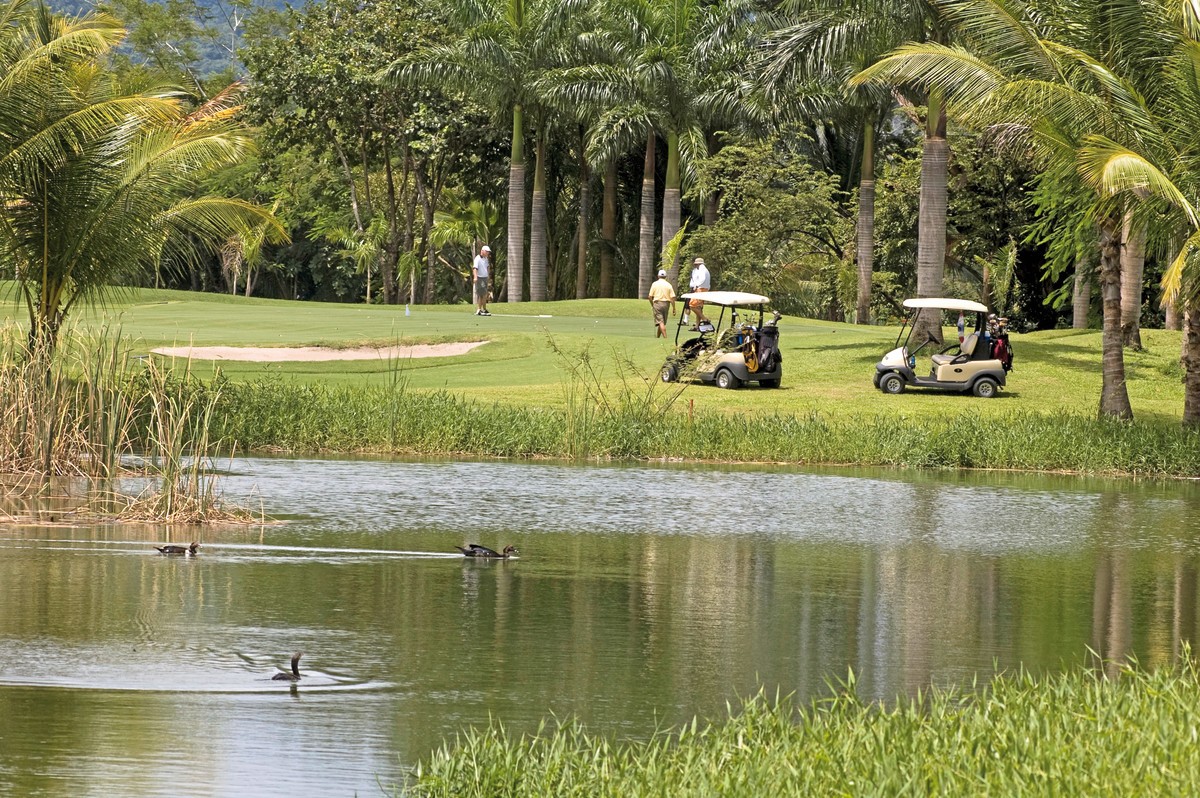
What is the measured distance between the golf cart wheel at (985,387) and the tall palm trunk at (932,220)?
248cm

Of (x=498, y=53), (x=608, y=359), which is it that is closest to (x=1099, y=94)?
(x=608, y=359)

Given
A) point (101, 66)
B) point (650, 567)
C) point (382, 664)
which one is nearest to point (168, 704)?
point (382, 664)

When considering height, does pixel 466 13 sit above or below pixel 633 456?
above

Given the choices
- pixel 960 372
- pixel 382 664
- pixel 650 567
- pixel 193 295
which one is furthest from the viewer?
pixel 193 295

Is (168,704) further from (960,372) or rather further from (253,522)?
(960,372)

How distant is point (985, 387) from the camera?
106 ft

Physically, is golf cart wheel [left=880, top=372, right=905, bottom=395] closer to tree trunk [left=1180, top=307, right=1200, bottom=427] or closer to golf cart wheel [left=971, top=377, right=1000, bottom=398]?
golf cart wheel [left=971, top=377, right=1000, bottom=398]

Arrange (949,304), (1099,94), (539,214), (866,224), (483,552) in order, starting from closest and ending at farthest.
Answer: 1. (483,552)
2. (1099,94)
3. (949,304)
4. (866,224)
5. (539,214)

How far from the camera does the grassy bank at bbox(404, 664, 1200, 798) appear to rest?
717 cm

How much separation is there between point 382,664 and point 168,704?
166cm

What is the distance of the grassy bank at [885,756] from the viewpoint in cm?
717

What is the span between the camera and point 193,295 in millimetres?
51219

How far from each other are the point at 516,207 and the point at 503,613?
43870 millimetres

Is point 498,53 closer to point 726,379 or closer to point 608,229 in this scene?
point 608,229
